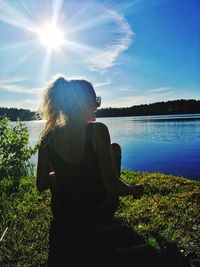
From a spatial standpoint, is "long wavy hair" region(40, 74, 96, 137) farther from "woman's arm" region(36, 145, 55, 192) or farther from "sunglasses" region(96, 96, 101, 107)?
"woman's arm" region(36, 145, 55, 192)

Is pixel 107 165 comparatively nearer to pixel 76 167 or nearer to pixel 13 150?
pixel 76 167

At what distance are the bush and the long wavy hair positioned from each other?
17.8ft

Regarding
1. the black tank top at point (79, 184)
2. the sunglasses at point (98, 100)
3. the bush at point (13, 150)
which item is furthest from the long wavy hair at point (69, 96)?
the bush at point (13, 150)

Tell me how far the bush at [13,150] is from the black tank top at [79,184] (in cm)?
484

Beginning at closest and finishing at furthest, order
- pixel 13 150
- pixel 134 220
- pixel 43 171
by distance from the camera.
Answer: pixel 43 171 < pixel 134 220 < pixel 13 150

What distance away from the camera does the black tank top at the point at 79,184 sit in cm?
298

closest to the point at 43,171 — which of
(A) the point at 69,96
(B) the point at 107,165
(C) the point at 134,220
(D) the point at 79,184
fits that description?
(D) the point at 79,184

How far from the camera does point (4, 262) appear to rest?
328 centimetres

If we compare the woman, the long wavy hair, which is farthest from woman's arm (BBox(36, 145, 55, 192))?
the long wavy hair

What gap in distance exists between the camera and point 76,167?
3.01 meters

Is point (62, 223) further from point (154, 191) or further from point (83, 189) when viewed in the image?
point (154, 191)

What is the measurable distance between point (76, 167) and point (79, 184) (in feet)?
0.77

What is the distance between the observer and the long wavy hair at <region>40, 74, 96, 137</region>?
2.85 meters

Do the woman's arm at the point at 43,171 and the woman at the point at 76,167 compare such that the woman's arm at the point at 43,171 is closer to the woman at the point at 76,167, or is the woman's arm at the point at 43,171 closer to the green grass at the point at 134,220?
the woman at the point at 76,167
